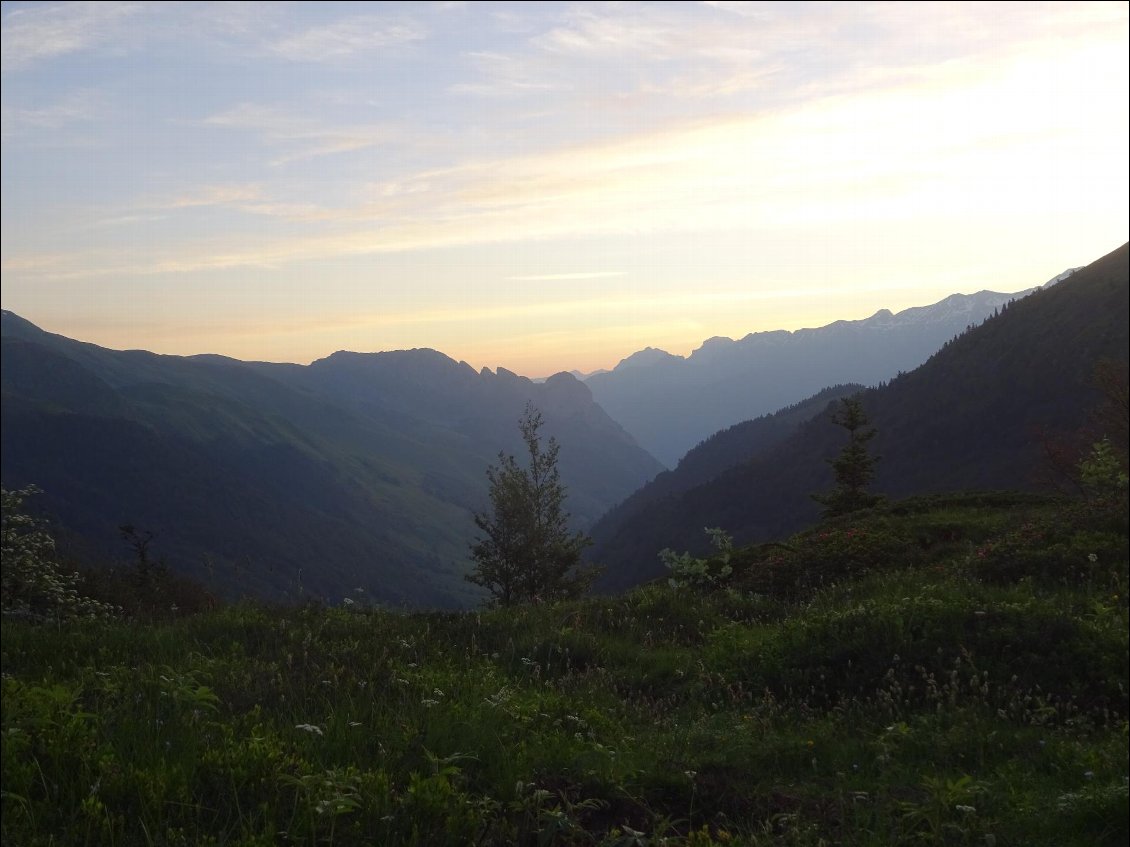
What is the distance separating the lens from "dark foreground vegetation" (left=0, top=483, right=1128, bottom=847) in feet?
13.6

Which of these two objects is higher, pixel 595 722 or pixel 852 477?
pixel 852 477

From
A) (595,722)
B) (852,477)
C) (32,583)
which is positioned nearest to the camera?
(595,722)

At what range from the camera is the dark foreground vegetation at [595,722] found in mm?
4137

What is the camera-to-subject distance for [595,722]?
6180 millimetres

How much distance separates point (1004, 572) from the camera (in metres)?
11.1

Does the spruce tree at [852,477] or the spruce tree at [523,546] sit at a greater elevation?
the spruce tree at [852,477]

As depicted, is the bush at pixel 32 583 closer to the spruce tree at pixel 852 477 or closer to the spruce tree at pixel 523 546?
the spruce tree at pixel 523 546

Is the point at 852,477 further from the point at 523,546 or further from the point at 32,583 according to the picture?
the point at 32,583

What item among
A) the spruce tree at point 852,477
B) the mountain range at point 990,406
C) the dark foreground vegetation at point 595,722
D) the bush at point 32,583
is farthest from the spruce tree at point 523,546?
the mountain range at point 990,406

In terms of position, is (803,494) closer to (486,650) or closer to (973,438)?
(973,438)

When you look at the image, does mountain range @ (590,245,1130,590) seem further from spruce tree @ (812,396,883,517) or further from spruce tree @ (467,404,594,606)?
spruce tree @ (467,404,594,606)

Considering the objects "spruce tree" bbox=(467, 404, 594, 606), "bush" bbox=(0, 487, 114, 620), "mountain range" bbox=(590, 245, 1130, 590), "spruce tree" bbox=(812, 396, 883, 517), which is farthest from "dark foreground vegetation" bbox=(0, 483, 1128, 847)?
"mountain range" bbox=(590, 245, 1130, 590)

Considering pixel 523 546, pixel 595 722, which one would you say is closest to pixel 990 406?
pixel 523 546

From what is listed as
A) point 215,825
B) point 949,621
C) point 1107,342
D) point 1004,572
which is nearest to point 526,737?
point 215,825
